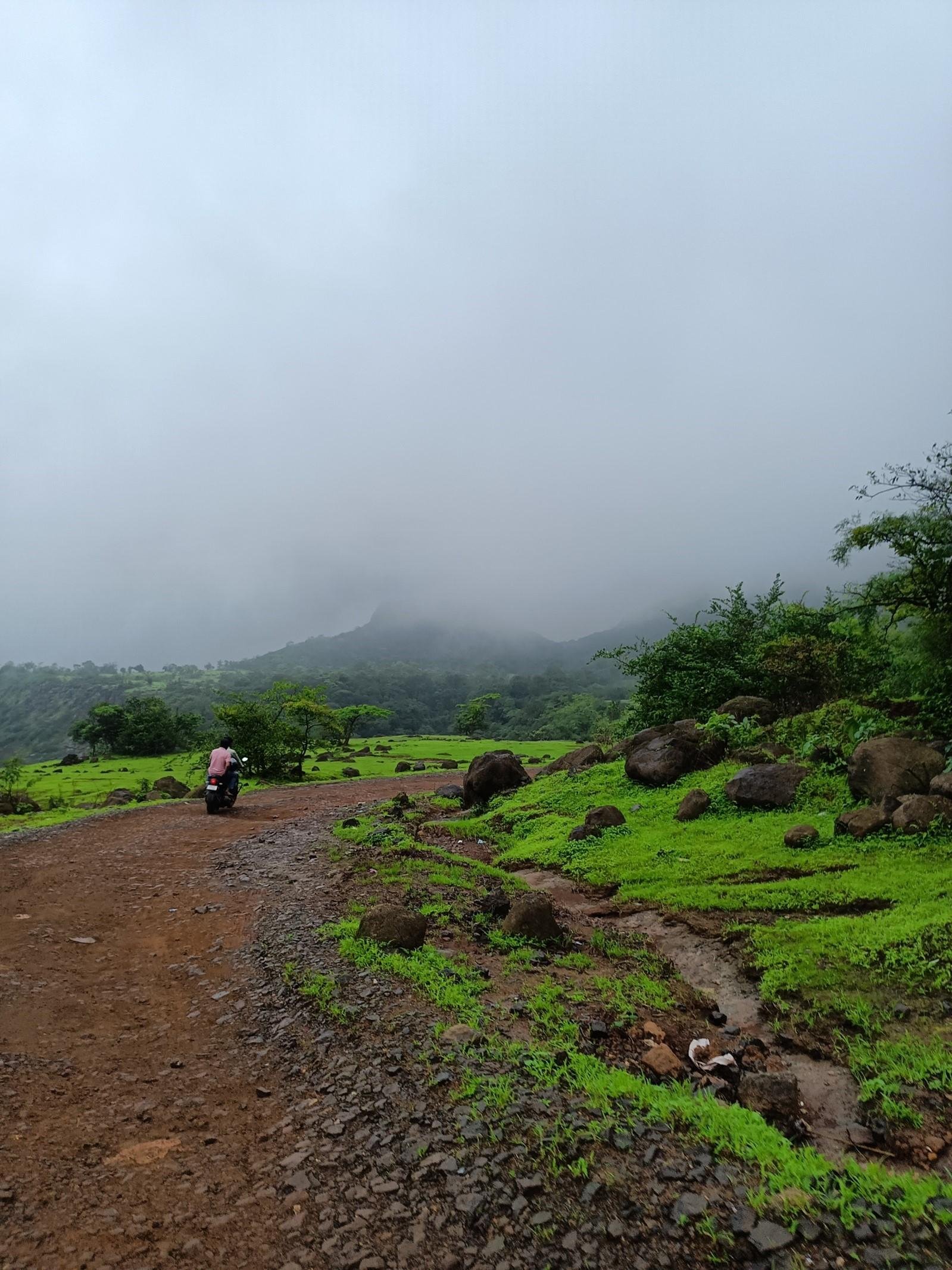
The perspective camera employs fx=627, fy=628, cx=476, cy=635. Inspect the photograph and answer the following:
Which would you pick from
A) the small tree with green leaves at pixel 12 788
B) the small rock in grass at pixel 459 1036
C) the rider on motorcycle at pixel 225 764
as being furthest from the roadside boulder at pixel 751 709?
the small tree with green leaves at pixel 12 788

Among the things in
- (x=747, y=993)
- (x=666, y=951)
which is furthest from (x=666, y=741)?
(x=747, y=993)

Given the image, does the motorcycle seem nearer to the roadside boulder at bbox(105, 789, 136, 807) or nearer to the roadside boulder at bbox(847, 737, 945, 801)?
the roadside boulder at bbox(105, 789, 136, 807)

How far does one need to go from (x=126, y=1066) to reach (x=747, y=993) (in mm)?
5968

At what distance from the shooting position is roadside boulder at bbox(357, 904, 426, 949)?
760cm

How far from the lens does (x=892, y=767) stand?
449 inches

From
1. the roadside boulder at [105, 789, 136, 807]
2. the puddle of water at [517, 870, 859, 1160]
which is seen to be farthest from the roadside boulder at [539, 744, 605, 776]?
the roadside boulder at [105, 789, 136, 807]

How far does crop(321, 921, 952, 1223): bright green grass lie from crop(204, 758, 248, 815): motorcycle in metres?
14.5

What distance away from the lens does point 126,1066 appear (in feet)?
17.9

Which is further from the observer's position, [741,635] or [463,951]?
[741,635]

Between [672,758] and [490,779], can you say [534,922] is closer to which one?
[672,758]

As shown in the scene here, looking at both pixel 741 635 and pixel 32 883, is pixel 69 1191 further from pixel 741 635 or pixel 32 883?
pixel 741 635

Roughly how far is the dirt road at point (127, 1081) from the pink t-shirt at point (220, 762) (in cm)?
892

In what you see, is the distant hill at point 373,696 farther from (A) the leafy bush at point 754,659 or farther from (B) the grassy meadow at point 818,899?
(B) the grassy meadow at point 818,899

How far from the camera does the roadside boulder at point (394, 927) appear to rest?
24.9 ft
